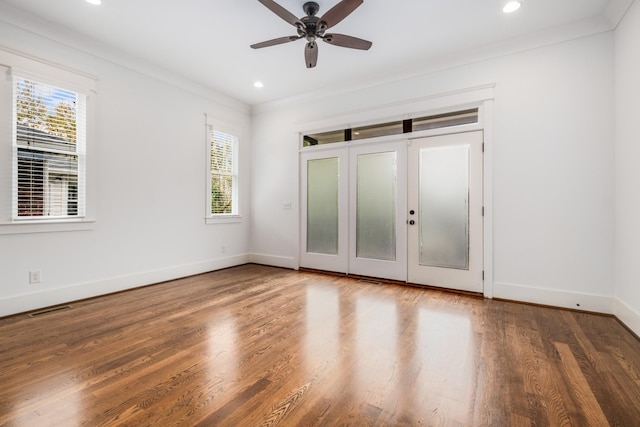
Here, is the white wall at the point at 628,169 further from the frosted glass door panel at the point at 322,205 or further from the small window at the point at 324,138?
the frosted glass door panel at the point at 322,205

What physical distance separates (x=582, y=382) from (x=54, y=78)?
5575 mm

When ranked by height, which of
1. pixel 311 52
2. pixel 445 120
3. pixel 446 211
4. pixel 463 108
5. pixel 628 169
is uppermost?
pixel 311 52

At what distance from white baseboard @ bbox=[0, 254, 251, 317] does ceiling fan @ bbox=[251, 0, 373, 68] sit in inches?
134

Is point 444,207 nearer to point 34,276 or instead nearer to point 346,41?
point 346,41

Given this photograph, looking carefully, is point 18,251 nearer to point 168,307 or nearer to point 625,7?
point 168,307

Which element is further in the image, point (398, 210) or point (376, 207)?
point (376, 207)

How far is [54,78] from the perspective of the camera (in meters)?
3.40

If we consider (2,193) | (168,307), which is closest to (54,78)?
(2,193)

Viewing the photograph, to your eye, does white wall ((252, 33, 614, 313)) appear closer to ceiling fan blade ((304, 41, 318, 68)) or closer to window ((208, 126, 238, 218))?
ceiling fan blade ((304, 41, 318, 68))

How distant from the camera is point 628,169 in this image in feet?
9.52

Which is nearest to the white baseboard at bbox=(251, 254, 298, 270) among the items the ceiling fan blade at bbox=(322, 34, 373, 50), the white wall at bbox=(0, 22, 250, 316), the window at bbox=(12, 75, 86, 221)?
the white wall at bbox=(0, 22, 250, 316)

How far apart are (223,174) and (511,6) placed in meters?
4.71

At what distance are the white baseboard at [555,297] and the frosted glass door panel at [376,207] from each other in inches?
58.5

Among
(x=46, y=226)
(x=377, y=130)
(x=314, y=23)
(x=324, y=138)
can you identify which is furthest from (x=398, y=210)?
(x=46, y=226)
